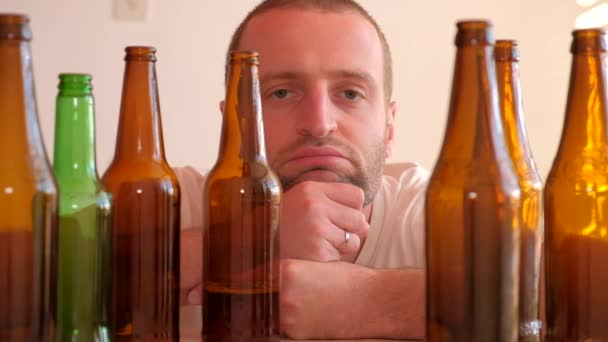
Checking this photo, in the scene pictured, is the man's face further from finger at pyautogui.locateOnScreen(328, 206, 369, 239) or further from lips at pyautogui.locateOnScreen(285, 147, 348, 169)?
finger at pyautogui.locateOnScreen(328, 206, 369, 239)

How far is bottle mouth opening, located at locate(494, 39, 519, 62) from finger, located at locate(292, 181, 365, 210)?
1.43 feet

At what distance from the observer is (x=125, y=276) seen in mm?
621

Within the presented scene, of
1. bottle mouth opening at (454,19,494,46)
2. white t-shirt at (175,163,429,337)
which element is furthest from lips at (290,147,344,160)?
bottle mouth opening at (454,19,494,46)

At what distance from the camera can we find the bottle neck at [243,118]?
26.0 inches

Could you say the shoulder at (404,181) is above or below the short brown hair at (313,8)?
below

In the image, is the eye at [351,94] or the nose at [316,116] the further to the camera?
the eye at [351,94]

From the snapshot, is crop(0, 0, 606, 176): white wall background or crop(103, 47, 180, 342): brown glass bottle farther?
crop(0, 0, 606, 176): white wall background

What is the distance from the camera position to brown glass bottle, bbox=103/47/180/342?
2.04ft

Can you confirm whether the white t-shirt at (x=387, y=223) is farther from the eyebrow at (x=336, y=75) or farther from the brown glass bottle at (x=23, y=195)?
the brown glass bottle at (x=23, y=195)

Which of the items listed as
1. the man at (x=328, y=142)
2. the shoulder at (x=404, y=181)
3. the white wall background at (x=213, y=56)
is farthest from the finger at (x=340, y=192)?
the white wall background at (x=213, y=56)

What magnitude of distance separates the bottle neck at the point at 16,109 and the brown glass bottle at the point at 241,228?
0.54 feet

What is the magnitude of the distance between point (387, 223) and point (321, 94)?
0.36 m

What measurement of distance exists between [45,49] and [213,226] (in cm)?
161

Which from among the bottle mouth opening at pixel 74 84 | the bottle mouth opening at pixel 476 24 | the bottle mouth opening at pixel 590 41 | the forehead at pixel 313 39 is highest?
the forehead at pixel 313 39
